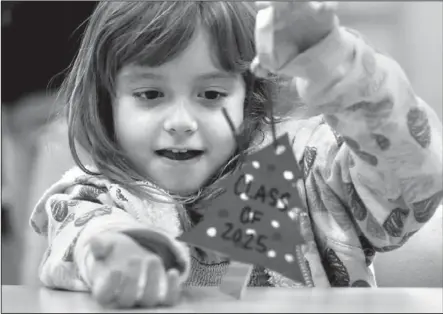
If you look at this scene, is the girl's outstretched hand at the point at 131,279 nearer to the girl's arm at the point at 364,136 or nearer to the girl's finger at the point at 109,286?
the girl's finger at the point at 109,286

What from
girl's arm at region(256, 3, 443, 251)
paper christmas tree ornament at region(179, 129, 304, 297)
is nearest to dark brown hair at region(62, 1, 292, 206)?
girl's arm at region(256, 3, 443, 251)

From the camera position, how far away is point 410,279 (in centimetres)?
90

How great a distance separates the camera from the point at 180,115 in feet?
2.37

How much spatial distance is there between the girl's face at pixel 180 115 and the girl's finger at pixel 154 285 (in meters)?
0.29

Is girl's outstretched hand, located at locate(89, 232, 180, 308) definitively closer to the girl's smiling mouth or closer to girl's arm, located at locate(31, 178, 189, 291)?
girl's arm, located at locate(31, 178, 189, 291)

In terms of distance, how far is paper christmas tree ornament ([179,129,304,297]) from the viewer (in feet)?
1.59

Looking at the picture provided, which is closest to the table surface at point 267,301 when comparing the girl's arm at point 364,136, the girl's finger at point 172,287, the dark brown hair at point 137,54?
the girl's finger at point 172,287

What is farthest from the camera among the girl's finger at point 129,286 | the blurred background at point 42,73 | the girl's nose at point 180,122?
the blurred background at point 42,73

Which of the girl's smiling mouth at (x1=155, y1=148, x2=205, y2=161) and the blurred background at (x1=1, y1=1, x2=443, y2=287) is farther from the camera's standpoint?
the blurred background at (x1=1, y1=1, x2=443, y2=287)

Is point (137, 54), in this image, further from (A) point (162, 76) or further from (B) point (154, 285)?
(B) point (154, 285)

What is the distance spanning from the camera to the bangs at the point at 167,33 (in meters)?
0.75

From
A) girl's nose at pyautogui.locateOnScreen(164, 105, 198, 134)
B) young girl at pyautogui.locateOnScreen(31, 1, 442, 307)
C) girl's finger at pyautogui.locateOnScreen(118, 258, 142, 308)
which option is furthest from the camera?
girl's nose at pyautogui.locateOnScreen(164, 105, 198, 134)

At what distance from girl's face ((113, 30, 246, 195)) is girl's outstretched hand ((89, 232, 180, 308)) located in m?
0.27

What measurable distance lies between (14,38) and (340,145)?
0.76m
